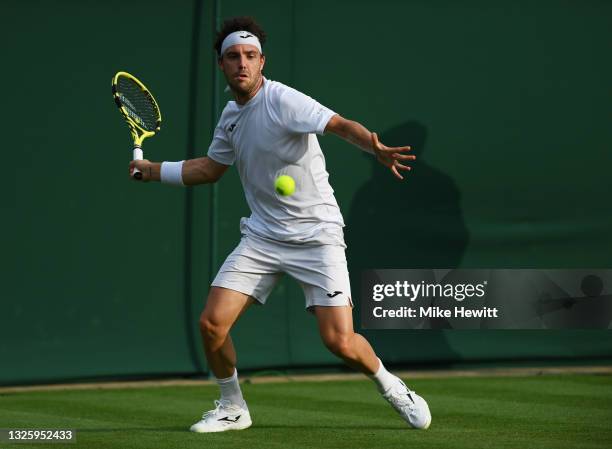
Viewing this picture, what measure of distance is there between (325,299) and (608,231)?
3.41 metres

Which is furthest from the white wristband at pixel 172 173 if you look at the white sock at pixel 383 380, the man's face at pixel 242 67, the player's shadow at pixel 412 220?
the player's shadow at pixel 412 220

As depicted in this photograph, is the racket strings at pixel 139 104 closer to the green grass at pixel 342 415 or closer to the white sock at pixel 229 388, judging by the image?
the white sock at pixel 229 388

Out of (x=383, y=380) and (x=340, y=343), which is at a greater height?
(x=340, y=343)

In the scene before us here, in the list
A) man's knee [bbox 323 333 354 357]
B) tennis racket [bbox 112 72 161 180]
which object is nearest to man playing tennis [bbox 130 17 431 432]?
man's knee [bbox 323 333 354 357]

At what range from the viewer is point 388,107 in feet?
26.3

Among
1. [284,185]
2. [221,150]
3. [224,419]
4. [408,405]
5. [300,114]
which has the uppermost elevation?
[300,114]

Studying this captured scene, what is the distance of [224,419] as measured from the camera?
5.50 m

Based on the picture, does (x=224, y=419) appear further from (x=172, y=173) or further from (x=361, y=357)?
(x=172, y=173)

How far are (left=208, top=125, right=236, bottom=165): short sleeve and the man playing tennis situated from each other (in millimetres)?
88

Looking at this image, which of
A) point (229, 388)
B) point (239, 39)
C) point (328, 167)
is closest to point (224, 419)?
→ point (229, 388)

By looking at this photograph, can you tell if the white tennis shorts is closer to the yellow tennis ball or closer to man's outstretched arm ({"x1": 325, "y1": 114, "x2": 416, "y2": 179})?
the yellow tennis ball

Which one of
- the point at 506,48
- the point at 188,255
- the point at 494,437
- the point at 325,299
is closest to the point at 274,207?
the point at 325,299

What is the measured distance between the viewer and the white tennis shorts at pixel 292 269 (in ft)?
17.5

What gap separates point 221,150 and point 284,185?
49 cm
